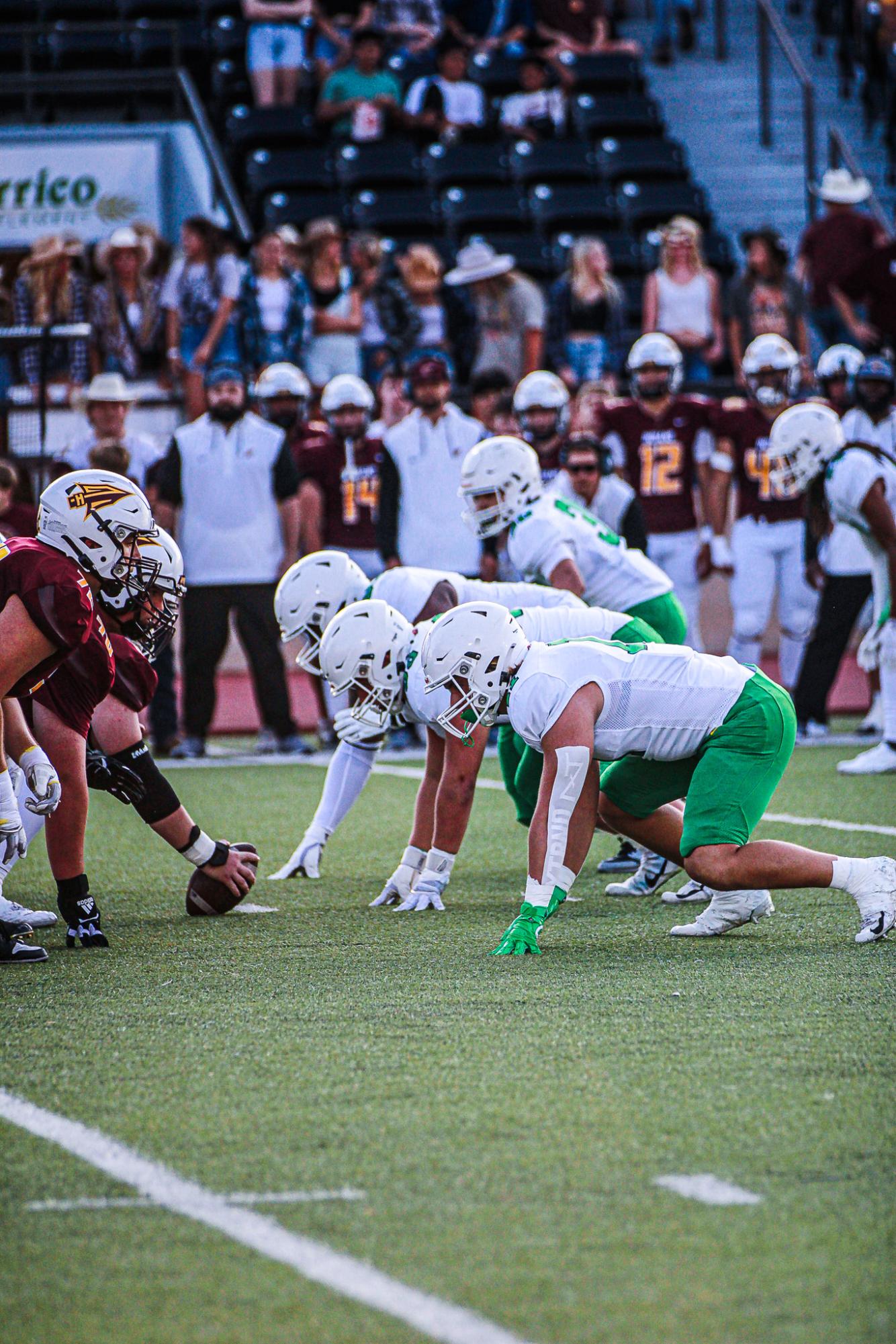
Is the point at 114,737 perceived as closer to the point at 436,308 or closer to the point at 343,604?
the point at 343,604

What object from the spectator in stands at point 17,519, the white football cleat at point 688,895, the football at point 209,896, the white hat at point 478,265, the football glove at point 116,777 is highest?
the white hat at point 478,265

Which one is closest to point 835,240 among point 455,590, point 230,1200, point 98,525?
point 455,590

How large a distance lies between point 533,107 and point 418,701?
1206 centimetres

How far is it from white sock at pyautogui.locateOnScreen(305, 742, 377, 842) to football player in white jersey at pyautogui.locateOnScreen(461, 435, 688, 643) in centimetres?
127

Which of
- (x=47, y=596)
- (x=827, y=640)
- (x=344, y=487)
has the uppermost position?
(x=47, y=596)

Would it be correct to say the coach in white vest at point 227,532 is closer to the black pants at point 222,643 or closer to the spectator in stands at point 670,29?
the black pants at point 222,643

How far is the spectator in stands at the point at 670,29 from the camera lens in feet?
62.8

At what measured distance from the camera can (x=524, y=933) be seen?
5.09 meters

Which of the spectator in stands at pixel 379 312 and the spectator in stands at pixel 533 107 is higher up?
the spectator in stands at pixel 533 107

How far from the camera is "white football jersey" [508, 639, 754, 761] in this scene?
16.9ft

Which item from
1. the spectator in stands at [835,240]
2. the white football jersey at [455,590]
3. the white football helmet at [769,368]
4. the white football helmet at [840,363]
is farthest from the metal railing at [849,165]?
the white football jersey at [455,590]

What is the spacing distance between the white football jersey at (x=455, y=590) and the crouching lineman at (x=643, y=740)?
1.17m

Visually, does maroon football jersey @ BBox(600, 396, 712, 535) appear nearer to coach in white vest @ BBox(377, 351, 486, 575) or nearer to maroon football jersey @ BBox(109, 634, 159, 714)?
coach in white vest @ BBox(377, 351, 486, 575)

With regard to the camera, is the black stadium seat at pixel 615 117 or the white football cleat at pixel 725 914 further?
the black stadium seat at pixel 615 117
